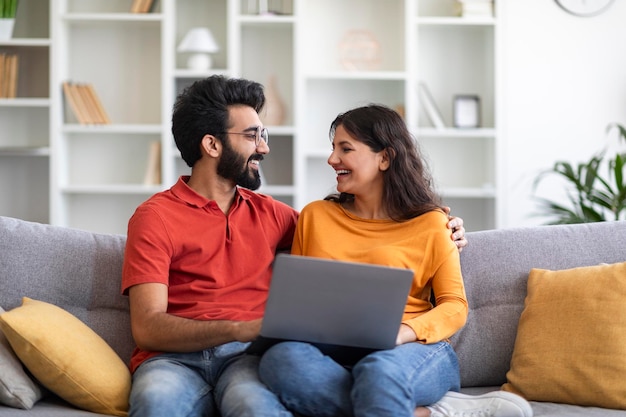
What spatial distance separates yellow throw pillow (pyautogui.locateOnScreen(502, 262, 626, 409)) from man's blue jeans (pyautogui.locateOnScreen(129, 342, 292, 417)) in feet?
2.28

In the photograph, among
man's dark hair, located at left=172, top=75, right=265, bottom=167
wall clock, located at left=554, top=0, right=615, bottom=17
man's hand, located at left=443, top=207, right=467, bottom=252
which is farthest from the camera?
wall clock, located at left=554, top=0, right=615, bottom=17

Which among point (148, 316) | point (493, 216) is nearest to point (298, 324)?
point (148, 316)

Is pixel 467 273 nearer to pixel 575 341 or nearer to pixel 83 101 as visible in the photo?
pixel 575 341

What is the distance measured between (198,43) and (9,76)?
107cm

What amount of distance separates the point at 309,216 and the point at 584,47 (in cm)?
311

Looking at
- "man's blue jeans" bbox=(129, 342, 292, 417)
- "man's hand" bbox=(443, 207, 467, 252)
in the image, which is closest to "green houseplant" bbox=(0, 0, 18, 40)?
"man's blue jeans" bbox=(129, 342, 292, 417)

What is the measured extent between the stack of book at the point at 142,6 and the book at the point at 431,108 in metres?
1.60

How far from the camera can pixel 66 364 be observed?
2.03 metres

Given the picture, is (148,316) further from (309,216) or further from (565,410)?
(565,410)

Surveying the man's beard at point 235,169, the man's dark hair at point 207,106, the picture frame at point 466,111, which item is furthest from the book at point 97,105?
the man's beard at point 235,169

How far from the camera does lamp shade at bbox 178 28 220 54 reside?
4664mm

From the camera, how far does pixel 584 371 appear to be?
2133 millimetres

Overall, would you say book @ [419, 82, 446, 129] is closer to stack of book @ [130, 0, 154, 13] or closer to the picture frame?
the picture frame

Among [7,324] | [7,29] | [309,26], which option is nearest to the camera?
[7,324]
